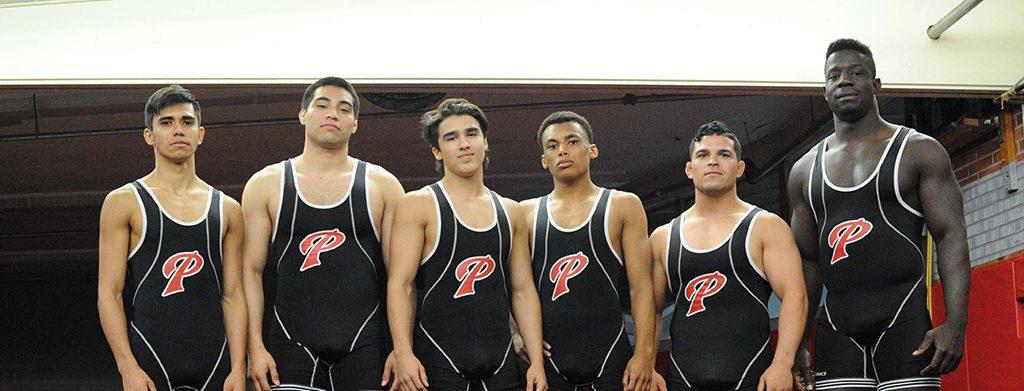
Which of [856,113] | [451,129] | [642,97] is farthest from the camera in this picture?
[642,97]

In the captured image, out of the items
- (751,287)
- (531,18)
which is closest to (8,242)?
(531,18)

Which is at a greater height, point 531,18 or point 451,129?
point 531,18

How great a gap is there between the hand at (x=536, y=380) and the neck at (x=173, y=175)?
151 cm

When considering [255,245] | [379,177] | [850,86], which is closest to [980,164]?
[850,86]

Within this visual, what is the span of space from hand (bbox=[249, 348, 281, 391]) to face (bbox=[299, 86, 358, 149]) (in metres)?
0.86

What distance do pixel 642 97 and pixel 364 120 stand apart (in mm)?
2301

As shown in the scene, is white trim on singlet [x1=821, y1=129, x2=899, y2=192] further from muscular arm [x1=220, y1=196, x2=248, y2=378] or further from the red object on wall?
the red object on wall

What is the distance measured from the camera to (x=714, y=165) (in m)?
4.64

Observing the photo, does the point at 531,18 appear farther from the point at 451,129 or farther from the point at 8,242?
the point at 8,242

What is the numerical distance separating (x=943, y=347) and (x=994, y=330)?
311cm

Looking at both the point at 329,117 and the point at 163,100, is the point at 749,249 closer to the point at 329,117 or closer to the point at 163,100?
the point at 329,117

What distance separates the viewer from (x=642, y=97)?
8.69 metres

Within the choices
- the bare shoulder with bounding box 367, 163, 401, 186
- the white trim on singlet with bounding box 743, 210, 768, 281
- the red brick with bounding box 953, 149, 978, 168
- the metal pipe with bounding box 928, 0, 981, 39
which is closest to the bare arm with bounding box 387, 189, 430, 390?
the bare shoulder with bounding box 367, 163, 401, 186

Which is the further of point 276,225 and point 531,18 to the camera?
point 531,18
